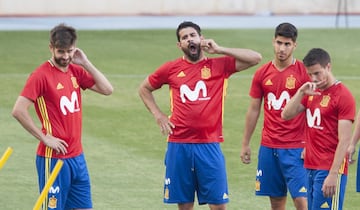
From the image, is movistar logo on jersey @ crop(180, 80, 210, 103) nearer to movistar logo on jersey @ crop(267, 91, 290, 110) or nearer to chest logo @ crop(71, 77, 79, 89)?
movistar logo on jersey @ crop(267, 91, 290, 110)

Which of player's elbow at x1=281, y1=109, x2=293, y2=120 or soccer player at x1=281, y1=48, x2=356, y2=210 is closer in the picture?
soccer player at x1=281, y1=48, x2=356, y2=210

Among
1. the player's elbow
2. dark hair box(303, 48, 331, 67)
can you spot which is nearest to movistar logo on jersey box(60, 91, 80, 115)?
the player's elbow

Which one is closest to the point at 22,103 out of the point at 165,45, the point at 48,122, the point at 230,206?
the point at 48,122

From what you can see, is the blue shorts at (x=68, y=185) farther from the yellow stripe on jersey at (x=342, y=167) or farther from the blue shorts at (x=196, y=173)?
the yellow stripe on jersey at (x=342, y=167)

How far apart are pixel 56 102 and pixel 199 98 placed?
5.04ft

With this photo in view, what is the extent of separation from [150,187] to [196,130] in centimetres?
348

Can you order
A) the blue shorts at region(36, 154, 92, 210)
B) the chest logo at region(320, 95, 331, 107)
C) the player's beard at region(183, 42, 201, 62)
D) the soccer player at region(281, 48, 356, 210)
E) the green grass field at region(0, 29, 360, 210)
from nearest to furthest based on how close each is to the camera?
1. the soccer player at region(281, 48, 356, 210)
2. the chest logo at region(320, 95, 331, 107)
3. the blue shorts at region(36, 154, 92, 210)
4. the player's beard at region(183, 42, 201, 62)
5. the green grass field at region(0, 29, 360, 210)

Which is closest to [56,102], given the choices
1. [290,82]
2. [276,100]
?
[276,100]

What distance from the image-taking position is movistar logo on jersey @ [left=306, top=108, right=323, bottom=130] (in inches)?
437

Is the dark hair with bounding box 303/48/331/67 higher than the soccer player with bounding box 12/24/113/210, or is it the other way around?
the dark hair with bounding box 303/48/331/67

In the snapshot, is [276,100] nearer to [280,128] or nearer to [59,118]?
[280,128]

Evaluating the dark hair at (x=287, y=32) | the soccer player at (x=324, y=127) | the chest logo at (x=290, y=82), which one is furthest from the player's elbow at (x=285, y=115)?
the dark hair at (x=287, y=32)

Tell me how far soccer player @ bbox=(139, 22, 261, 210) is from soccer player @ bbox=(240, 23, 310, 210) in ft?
1.40

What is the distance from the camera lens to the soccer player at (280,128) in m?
12.3
